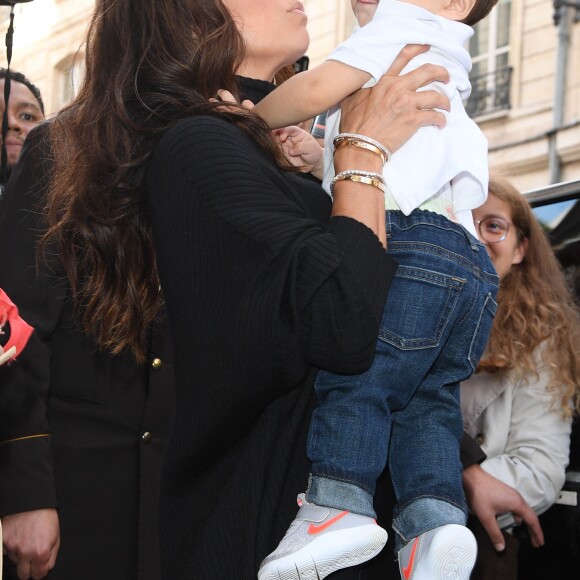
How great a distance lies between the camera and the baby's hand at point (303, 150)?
102 inches

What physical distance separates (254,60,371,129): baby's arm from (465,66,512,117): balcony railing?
49.6 ft

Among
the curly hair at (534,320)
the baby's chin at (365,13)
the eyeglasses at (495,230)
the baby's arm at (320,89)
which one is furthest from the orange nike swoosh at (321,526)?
the eyeglasses at (495,230)

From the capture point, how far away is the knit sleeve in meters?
1.86

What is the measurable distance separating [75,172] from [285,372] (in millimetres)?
725

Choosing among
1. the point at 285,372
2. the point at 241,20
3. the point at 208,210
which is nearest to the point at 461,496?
the point at 285,372

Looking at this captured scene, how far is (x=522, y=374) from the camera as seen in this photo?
3.83m

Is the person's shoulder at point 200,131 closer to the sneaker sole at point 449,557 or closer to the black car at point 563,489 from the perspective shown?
the sneaker sole at point 449,557

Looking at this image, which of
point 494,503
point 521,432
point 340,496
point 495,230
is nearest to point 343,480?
point 340,496

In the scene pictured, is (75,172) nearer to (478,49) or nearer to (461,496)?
(461,496)

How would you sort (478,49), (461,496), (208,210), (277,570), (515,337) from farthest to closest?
(478,49), (515,337), (461,496), (208,210), (277,570)

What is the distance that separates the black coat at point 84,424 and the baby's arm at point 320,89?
613 millimetres

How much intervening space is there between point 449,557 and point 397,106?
0.89 metres

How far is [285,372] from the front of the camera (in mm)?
1883

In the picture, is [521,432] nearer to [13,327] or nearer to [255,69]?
[255,69]
